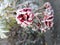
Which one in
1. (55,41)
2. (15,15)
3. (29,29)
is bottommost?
(55,41)

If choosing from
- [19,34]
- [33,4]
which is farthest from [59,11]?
[19,34]

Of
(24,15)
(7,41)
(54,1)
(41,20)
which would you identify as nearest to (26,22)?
(24,15)

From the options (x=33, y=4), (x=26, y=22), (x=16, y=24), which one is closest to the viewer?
(x=26, y=22)

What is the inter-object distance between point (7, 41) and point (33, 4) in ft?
1.01

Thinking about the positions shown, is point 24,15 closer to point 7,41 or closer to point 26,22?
point 26,22

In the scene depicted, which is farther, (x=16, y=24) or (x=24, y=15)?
(x=16, y=24)

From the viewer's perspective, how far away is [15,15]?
1069mm

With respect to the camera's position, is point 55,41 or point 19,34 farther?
point 55,41

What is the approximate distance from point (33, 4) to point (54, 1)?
168 mm

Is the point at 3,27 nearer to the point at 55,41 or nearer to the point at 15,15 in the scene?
the point at 15,15

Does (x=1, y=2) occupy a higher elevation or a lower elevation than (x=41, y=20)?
higher

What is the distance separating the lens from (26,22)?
979 mm

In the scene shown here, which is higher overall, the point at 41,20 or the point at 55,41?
the point at 41,20

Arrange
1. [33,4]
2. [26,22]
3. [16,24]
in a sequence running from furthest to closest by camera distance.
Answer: [33,4], [16,24], [26,22]
